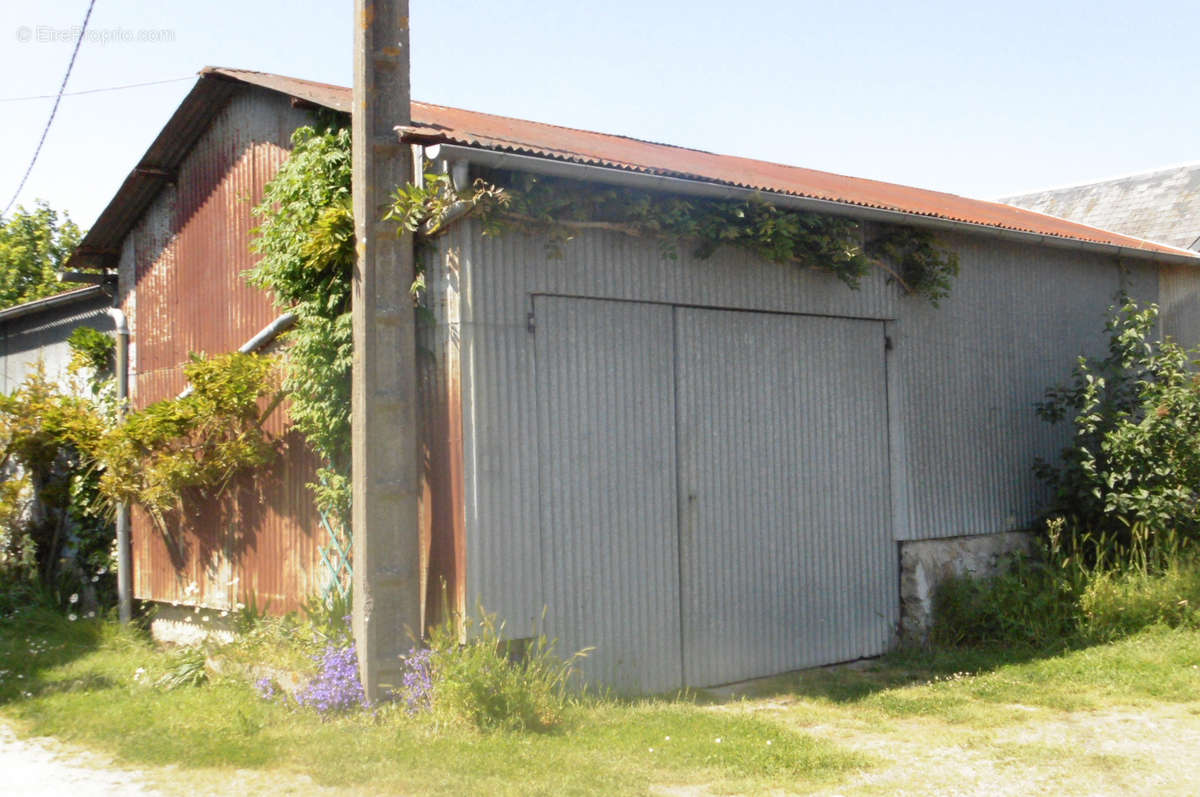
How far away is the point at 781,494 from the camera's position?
8.70 meters

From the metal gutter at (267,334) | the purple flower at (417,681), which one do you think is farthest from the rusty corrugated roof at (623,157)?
the purple flower at (417,681)

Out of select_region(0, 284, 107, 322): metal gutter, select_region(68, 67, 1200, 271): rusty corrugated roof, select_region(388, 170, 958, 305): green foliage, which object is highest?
select_region(68, 67, 1200, 271): rusty corrugated roof

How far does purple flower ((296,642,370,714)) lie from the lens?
22.4ft

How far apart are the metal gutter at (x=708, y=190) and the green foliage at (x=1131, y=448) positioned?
1.33 metres

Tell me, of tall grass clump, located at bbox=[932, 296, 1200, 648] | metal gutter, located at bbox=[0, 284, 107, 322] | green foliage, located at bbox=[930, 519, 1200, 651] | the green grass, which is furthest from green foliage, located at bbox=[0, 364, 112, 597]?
tall grass clump, located at bbox=[932, 296, 1200, 648]

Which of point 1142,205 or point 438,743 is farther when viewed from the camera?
point 1142,205

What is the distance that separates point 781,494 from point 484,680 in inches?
125

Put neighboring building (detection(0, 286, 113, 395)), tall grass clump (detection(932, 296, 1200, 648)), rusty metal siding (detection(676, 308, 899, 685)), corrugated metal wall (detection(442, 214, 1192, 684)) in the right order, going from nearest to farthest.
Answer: corrugated metal wall (detection(442, 214, 1192, 684)) → rusty metal siding (detection(676, 308, 899, 685)) → tall grass clump (detection(932, 296, 1200, 648)) → neighboring building (detection(0, 286, 113, 395))

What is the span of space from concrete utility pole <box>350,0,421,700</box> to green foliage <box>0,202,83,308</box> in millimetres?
15653

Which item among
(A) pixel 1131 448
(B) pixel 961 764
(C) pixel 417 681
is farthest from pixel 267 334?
(A) pixel 1131 448

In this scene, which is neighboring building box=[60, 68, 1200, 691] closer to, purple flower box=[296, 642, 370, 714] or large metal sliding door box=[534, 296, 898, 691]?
large metal sliding door box=[534, 296, 898, 691]

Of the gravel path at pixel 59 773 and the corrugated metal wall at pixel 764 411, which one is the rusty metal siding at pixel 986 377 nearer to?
the corrugated metal wall at pixel 764 411

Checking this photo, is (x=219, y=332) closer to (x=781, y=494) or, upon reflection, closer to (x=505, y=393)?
(x=505, y=393)

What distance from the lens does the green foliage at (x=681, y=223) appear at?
698 cm
